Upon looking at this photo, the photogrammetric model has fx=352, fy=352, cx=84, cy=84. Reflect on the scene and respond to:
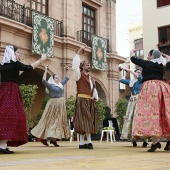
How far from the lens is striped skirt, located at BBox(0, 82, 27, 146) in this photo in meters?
4.60

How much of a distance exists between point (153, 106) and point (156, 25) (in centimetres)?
1570

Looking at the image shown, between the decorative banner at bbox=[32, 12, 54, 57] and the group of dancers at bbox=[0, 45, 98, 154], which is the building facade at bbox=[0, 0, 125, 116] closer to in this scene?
the decorative banner at bbox=[32, 12, 54, 57]

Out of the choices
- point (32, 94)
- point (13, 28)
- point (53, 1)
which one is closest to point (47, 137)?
point (32, 94)

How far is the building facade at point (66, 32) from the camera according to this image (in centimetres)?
1237

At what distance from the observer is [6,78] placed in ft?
15.6

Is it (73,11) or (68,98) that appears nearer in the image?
(68,98)

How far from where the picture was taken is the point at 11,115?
4660 mm

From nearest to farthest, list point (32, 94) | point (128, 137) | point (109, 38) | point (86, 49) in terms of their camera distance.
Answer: point (128, 137), point (32, 94), point (86, 49), point (109, 38)

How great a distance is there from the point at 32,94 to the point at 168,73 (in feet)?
31.3

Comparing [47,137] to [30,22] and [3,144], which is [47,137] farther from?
[30,22]

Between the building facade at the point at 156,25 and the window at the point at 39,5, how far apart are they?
7.53 m

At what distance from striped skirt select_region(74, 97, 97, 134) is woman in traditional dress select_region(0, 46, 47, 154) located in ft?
4.18

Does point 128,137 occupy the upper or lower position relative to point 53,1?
lower

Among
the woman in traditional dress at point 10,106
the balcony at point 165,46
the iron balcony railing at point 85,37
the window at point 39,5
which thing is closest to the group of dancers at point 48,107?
the woman in traditional dress at point 10,106
